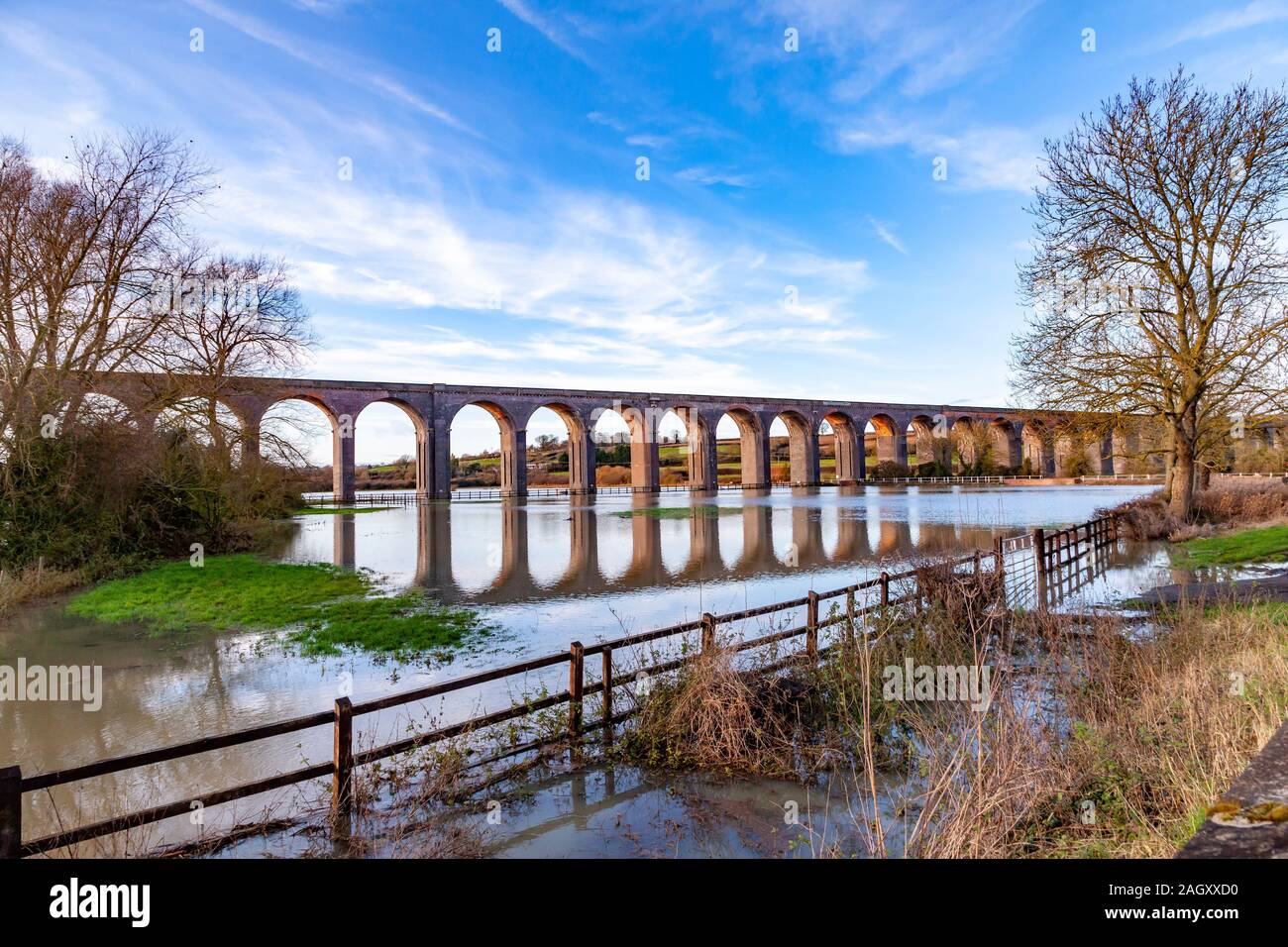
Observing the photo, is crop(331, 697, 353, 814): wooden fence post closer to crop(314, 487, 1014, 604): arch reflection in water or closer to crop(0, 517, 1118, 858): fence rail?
crop(0, 517, 1118, 858): fence rail

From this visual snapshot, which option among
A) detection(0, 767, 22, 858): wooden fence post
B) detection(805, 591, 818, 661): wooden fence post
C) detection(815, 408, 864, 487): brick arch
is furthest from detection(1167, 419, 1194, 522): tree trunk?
detection(815, 408, 864, 487): brick arch

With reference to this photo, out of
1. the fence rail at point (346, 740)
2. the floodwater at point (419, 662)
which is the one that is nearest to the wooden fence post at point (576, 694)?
the fence rail at point (346, 740)

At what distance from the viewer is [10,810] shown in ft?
10.6

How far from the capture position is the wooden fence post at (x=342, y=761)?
4.51 meters

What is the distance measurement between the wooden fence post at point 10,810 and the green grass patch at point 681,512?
27.6 m

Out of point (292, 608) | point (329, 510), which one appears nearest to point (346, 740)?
point (292, 608)

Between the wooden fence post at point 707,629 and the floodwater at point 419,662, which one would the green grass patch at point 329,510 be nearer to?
the floodwater at point 419,662

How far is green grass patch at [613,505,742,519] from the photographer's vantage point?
104 ft

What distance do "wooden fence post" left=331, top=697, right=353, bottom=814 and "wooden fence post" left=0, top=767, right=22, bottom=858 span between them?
1.55 metres

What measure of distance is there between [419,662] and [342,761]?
3.75m

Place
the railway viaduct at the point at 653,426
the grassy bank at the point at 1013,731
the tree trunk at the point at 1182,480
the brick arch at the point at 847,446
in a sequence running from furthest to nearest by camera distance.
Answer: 1. the brick arch at the point at 847,446
2. the railway viaduct at the point at 653,426
3. the tree trunk at the point at 1182,480
4. the grassy bank at the point at 1013,731

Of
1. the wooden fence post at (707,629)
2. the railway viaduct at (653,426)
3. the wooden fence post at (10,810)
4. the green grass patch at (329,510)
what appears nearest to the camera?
the wooden fence post at (10,810)

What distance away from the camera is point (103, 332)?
14820mm
